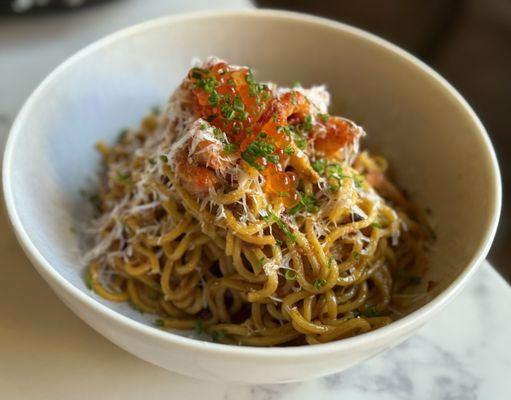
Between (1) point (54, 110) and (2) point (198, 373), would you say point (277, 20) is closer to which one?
(1) point (54, 110)

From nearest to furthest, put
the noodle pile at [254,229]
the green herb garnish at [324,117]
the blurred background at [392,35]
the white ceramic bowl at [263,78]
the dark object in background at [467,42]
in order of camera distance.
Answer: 1. the white ceramic bowl at [263,78]
2. the noodle pile at [254,229]
3. the green herb garnish at [324,117]
4. the blurred background at [392,35]
5. the dark object in background at [467,42]

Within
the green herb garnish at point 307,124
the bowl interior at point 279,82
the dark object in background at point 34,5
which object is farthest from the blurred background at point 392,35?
the green herb garnish at point 307,124

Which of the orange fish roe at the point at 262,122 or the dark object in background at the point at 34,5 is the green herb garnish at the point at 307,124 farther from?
the dark object in background at the point at 34,5

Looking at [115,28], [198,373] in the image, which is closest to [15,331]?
[198,373]

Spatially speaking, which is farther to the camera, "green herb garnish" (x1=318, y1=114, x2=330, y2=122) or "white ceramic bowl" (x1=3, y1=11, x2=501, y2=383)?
"green herb garnish" (x1=318, y1=114, x2=330, y2=122)

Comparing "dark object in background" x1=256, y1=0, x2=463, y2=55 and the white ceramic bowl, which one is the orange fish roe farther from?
"dark object in background" x1=256, y1=0, x2=463, y2=55

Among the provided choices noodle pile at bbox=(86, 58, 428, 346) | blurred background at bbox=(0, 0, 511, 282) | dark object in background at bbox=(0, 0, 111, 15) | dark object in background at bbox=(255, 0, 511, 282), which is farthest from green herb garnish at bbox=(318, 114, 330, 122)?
dark object in background at bbox=(255, 0, 511, 282)

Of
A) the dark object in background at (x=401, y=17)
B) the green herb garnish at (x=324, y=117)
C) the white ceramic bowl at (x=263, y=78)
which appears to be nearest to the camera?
the white ceramic bowl at (x=263, y=78)
